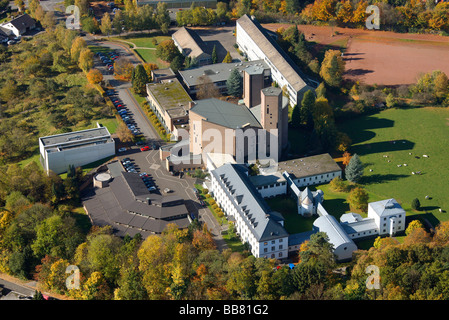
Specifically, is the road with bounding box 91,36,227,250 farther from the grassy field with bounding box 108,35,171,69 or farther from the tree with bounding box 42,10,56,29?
the tree with bounding box 42,10,56,29

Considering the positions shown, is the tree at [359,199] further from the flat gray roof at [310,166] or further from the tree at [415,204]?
the flat gray roof at [310,166]

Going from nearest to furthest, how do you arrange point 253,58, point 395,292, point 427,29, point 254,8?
point 395,292 < point 253,58 < point 427,29 < point 254,8

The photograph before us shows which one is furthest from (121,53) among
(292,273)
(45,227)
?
(292,273)

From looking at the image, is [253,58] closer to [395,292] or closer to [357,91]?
[357,91]

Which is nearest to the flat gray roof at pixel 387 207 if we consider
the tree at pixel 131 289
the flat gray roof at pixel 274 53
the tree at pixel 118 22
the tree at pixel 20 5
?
the tree at pixel 131 289

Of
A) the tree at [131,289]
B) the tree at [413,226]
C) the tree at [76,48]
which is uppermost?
the tree at [76,48]

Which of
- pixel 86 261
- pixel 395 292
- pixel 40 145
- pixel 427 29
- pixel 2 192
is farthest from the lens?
pixel 427 29

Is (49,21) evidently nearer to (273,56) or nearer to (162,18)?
(162,18)
